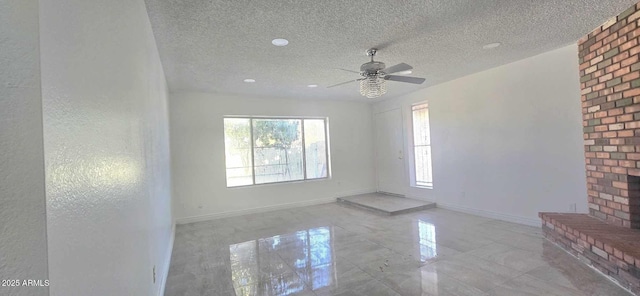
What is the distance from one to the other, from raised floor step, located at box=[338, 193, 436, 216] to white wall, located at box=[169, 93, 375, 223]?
20.0 inches

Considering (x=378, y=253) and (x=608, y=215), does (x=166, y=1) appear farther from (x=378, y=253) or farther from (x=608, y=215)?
(x=608, y=215)

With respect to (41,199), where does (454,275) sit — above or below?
below

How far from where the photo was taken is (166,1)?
7.52 feet

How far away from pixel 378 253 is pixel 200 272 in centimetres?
206

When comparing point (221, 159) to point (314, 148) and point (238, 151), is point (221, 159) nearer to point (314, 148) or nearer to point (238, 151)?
point (238, 151)

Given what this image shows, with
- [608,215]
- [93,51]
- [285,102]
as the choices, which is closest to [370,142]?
[285,102]

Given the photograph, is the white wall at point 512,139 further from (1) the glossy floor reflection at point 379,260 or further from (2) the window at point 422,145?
(1) the glossy floor reflection at point 379,260

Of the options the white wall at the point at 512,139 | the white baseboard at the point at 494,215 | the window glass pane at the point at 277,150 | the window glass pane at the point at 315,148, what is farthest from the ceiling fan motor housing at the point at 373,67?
the window glass pane at the point at 315,148

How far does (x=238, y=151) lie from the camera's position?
6.07 metres

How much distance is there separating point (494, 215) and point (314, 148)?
12.9 ft

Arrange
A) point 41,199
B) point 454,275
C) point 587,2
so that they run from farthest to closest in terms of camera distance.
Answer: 1. point 454,275
2. point 587,2
3. point 41,199

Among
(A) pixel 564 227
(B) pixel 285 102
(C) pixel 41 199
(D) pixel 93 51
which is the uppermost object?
(B) pixel 285 102

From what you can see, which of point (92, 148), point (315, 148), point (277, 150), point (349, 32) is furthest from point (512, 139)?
point (92, 148)

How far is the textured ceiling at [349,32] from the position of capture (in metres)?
2.51
